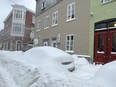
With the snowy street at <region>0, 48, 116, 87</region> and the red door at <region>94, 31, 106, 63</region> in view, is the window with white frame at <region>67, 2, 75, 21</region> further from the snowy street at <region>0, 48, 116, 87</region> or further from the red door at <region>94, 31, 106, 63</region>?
the snowy street at <region>0, 48, 116, 87</region>

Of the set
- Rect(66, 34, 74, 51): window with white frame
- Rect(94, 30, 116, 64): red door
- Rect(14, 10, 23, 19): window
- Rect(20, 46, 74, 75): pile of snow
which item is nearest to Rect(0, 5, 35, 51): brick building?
Rect(14, 10, 23, 19): window

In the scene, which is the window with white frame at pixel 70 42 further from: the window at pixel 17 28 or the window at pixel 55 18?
the window at pixel 17 28

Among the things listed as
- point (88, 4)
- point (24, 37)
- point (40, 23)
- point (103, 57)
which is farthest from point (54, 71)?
point (24, 37)

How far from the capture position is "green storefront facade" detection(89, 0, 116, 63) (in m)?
14.5

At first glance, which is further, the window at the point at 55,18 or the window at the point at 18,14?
the window at the point at 18,14

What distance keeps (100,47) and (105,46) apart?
2.13ft

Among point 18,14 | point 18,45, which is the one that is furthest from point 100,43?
point 18,14

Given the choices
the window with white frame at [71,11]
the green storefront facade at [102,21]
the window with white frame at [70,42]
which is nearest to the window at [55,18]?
the window with white frame at [71,11]

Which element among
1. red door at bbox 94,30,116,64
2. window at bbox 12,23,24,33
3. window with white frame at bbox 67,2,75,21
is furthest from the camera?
window at bbox 12,23,24,33

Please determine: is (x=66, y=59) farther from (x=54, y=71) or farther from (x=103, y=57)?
(x=103, y=57)

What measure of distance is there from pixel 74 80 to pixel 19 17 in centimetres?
4661

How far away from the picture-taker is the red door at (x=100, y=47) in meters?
15.0

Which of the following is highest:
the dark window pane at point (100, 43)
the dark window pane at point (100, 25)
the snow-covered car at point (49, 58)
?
the dark window pane at point (100, 25)

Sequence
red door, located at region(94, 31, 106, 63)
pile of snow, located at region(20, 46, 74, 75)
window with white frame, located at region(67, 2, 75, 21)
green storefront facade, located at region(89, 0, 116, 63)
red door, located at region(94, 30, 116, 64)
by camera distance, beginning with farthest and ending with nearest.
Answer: window with white frame, located at region(67, 2, 75, 21) → red door, located at region(94, 31, 106, 63) → green storefront facade, located at region(89, 0, 116, 63) → red door, located at region(94, 30, 116, 64) → pile of snow, located at region(20, 46, 74, 75)
